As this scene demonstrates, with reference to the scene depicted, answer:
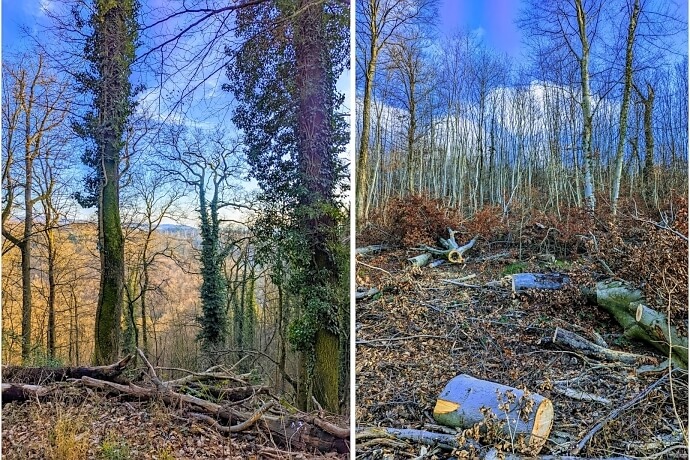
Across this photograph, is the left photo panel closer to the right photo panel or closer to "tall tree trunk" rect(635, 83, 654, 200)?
the right photo panel

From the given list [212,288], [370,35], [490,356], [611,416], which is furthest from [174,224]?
[611,416]

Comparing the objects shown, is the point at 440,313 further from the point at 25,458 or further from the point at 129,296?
the point at 25,458

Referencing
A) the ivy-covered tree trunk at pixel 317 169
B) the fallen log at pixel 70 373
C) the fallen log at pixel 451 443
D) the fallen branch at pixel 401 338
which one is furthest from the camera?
the fallen log at pixel 70 373

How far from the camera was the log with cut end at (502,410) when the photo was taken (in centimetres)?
264

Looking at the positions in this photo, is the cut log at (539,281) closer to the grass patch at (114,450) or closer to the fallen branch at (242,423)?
the fallen branch at (242,423)

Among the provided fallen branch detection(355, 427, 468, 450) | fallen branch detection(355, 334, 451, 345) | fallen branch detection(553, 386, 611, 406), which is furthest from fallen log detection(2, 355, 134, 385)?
fallen branch detection(553, 386, 611, 406)

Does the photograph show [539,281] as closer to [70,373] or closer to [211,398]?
[211,398]

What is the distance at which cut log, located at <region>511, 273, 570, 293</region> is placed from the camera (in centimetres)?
287

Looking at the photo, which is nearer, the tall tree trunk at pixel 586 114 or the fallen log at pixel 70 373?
the tall tree trunk at pixel 586 114

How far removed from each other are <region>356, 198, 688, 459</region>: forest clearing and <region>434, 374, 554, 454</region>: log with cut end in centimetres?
4

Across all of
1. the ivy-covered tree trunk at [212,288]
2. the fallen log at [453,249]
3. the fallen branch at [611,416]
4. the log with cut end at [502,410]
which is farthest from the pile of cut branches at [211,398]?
the fallen branch at [611,416]

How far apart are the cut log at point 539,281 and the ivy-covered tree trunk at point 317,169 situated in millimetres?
1096

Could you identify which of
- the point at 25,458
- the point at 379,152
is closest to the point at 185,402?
the point at 25,458

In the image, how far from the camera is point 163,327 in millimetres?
3070
